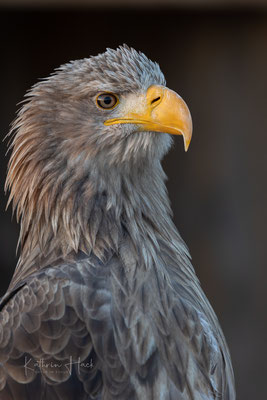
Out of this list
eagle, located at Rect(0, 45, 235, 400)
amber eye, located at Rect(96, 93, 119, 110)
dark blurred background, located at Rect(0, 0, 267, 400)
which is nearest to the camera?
eagle, located at Rect(0, 45, 235, 400)

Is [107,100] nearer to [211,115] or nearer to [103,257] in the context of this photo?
[103,257]

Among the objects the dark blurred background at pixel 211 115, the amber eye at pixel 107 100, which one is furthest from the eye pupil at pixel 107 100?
the dark blurred background at pixel 211 115

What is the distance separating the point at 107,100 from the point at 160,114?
0.23 metres

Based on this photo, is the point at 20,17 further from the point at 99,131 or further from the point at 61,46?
the point at 99,131

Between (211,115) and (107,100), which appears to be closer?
(107,100)

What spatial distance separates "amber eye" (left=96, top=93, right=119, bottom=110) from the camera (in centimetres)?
328

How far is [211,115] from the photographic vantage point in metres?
7.15

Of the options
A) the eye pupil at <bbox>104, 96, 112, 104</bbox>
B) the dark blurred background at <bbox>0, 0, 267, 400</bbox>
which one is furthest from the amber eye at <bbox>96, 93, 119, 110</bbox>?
the dark blurred background at <bbox>0, 0, 267, 400</bbox>

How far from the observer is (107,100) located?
3281 millimetres

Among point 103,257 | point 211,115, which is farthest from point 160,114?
point 211,115

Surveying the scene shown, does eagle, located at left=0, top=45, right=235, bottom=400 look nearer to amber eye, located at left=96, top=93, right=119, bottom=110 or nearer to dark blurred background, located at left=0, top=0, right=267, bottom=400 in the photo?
amber eye, located at left=96, top=93, right=119, bottom=110

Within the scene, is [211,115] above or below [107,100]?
above

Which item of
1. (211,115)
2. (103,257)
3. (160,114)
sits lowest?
(103,257)

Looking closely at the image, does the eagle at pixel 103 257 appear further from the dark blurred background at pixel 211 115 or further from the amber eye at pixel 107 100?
the dark blurred background at pixel 211 115
